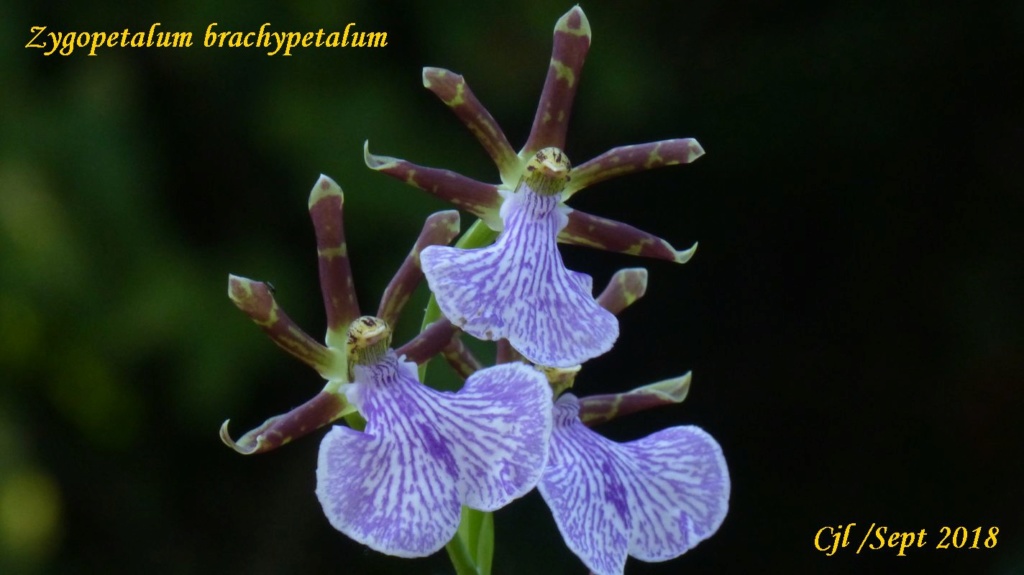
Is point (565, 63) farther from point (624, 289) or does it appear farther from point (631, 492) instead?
point (631, 492)

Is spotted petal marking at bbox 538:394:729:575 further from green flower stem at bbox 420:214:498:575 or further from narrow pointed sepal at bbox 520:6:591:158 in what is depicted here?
narrow pointed sepal at bbox 520:6:591:158

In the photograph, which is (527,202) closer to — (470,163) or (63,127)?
(470,163)

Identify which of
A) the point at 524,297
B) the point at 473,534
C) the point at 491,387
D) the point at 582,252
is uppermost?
the point at 582,252

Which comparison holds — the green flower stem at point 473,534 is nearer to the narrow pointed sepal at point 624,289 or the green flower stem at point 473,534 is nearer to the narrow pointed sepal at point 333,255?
the narrow pointed sepal at point 333,255

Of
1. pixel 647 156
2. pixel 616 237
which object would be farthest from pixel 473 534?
pixel 647 156

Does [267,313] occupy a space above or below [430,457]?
above

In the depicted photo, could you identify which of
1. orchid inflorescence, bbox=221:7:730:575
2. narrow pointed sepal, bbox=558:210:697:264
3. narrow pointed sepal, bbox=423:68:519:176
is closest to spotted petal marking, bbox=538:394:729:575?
orchid inflorescence, bbox=221:7:730:575

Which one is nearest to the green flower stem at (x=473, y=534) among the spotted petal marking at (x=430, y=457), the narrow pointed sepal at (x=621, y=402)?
the spotted petal marking at (x=430, y=457)
